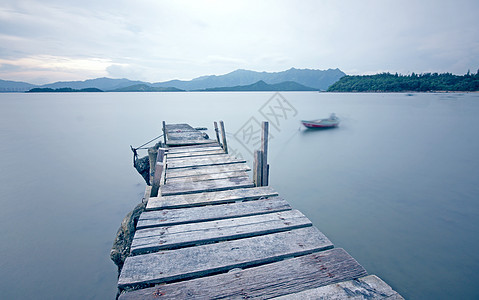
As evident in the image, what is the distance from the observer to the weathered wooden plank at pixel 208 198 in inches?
172

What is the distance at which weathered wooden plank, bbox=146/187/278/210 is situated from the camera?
4379mm

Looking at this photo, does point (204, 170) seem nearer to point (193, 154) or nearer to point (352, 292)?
point (193, 154)

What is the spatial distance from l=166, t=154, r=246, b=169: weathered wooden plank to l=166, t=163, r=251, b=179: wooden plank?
0.24m

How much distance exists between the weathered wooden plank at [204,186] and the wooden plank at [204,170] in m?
0.63

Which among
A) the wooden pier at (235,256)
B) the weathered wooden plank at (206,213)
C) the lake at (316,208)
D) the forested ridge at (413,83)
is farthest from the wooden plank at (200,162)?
the forested ridge at (413,83)

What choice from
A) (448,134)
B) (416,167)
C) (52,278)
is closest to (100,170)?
(52,278)

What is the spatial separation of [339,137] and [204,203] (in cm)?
2254

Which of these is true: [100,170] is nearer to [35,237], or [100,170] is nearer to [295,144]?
[35,237]

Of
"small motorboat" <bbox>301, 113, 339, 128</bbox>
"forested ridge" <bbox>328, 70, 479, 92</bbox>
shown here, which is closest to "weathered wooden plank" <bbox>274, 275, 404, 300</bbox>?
"small motorboat" <bbox>301, 113, 339, 128</bbox>

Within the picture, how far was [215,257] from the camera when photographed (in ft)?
9.69

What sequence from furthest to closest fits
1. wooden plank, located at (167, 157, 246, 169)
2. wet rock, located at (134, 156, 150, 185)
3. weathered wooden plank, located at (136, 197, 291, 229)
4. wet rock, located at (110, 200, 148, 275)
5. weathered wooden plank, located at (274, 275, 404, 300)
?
1. wet rock, located at (134, 156, 150, 185)
2. wooden plank, located at (167, 157, 246, 169)
3. wet rock, located at (110, 200, 148, 275)
4. weathered wooden plank, located at (136, 197, 291, 229)
5. weathered wooden plank, located at (274, 275, 404, 300)

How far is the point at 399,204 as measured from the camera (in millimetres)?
9656

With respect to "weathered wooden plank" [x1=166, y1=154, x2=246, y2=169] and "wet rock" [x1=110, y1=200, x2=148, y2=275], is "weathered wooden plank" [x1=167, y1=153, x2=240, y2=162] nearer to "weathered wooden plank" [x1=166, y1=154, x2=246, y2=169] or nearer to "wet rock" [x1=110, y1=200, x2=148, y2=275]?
"weathered wooden plank" [x1=166, y1=154, x2=246, y2=169]

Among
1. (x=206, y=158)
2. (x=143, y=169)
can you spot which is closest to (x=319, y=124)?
(x=143, y=169)
